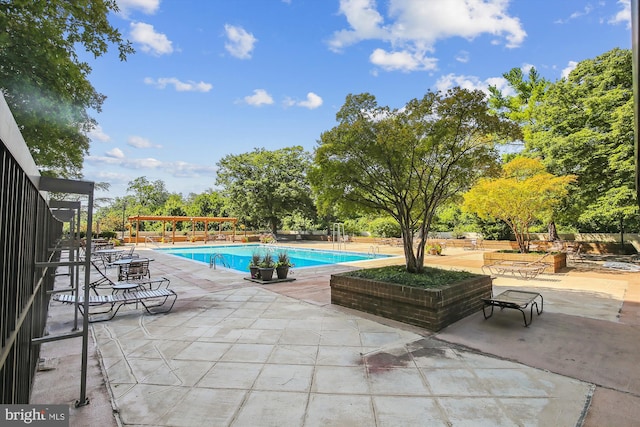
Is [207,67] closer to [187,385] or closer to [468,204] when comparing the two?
[468,204]

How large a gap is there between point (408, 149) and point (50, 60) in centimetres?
779

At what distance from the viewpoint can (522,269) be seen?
1005 centimetres

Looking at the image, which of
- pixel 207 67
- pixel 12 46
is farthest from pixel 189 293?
pixel 207 67

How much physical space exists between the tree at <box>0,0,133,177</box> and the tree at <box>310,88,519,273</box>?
6089 millimetres

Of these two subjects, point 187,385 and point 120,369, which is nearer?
point 187,385

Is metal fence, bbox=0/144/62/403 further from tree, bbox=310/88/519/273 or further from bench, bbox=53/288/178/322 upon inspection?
tree, bbox=310/88/519/273

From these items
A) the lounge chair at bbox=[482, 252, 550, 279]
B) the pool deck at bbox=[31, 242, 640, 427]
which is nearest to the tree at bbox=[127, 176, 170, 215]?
the pool deck at bbox=[31, 242, 640, 427]

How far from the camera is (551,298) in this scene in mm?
7023

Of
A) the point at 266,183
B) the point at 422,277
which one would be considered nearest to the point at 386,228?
the point at 266,183

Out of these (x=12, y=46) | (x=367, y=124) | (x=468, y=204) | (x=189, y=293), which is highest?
(x=12, y=46)

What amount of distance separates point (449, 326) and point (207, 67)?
1407 cm

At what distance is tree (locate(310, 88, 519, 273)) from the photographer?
616 cm

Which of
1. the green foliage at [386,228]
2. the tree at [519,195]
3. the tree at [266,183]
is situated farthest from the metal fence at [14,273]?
the tree at [266,183]

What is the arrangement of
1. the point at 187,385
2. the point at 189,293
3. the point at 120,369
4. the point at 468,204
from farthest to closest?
the point at 468,204 < the point at 189,293 < the point at 120,369 < the point at 187,385
